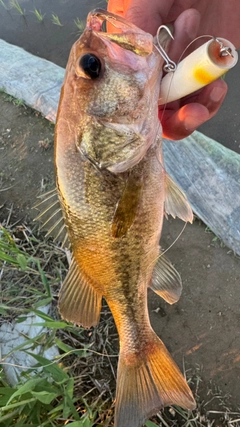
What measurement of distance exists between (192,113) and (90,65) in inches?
15.7

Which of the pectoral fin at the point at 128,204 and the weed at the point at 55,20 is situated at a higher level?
the pectoral fin at the point at 128,204

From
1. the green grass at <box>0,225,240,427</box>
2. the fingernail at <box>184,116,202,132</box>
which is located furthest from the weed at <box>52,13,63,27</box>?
the fingernail at <box>184,116,202,132</box>

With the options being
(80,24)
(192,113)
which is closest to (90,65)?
(192,113)

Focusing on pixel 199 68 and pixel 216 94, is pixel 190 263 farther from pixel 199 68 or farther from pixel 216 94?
pixel 199 68

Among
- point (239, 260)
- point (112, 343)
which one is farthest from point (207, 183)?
point (112, 343)

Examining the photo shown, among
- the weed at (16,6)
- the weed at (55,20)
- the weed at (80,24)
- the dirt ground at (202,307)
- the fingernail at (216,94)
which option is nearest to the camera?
the fingernail at (216,94)

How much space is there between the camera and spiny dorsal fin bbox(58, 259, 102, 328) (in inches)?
56.4

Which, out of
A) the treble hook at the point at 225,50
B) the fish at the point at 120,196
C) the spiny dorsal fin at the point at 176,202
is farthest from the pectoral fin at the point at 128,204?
the treble hook at the point at 225,50

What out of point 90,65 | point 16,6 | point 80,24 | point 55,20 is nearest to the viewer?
point 90,65

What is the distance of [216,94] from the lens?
1.54 metres

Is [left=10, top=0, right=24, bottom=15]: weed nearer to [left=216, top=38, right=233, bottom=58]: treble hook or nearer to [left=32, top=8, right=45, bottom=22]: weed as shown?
[left=32, top=8, right=45, bottom=22]: weed

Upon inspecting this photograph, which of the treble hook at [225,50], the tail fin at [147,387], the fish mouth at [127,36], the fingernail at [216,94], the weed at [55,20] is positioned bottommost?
the tail fin at [147,387]

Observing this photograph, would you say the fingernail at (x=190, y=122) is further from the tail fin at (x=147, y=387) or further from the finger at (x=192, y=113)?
the tail fin at (x=147, y=387)

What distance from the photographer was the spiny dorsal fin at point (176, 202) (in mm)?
1384
